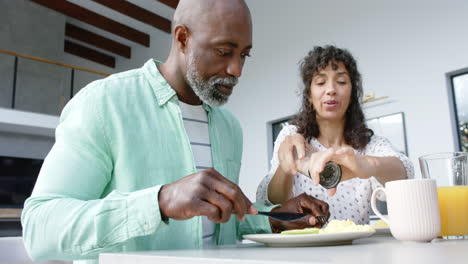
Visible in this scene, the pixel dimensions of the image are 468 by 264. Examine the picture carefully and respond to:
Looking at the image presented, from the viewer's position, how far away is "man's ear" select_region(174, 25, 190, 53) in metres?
1.14

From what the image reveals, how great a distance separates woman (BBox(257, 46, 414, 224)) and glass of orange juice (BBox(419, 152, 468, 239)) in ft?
1.05

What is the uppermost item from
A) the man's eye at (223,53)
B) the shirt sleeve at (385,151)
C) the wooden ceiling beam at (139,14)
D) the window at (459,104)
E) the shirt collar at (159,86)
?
the wooden ceiling beam at (139,14)

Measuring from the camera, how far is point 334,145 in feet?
5.08

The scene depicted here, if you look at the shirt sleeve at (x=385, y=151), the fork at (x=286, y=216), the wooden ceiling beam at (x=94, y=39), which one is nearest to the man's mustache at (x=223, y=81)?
the fork at (x=286, y=216)

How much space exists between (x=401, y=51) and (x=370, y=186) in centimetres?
307

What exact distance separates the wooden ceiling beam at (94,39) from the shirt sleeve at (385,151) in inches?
307

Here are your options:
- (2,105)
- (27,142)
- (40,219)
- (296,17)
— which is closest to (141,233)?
(40,219)

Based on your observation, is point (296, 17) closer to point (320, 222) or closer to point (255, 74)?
point (255, 74)

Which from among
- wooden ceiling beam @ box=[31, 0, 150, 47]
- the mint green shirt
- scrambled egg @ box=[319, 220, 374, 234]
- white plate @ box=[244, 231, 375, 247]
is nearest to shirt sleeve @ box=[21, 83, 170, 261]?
the mint green shirt

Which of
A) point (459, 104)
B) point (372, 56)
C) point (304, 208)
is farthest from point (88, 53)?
point (304, 208)

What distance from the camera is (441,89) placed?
12.2 feet

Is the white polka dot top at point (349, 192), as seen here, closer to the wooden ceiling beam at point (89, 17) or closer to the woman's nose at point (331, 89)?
the woman's nose at point (331, 89)

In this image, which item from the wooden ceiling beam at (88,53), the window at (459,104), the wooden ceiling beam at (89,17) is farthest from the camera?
the wooden ceiling beam at (88,53)

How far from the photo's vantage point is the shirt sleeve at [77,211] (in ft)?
2.25
